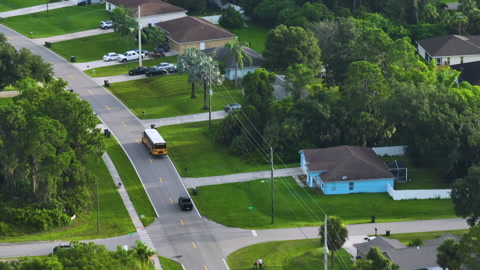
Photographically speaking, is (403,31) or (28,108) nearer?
(28,108)

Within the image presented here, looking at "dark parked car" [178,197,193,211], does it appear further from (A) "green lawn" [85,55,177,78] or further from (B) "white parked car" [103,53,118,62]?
(B) "white parked car" [103,53,118,62]

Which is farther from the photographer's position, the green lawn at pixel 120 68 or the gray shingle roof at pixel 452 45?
the gray shingle roof at pixel 452 45

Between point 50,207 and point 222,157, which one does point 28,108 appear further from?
point 222,157

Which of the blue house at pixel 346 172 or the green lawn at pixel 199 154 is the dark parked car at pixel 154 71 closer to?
the green lawn at pixel 199 154

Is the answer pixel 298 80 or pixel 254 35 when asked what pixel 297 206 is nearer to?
pixel 298 80

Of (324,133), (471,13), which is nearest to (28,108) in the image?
(324,133)

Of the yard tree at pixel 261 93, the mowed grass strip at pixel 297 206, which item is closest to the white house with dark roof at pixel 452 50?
the yard tree at pixel 261 93
